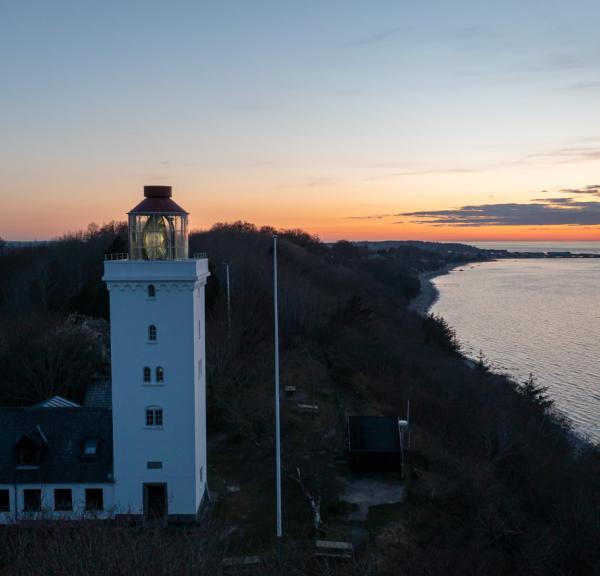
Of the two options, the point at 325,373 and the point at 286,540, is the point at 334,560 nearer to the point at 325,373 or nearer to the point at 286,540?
the point at 286,540

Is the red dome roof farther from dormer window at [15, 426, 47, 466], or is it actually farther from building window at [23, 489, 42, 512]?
building window at [23, 489, 42, 512]

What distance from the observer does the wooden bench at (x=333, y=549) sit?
58.0ft

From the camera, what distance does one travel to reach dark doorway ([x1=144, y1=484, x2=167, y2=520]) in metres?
19.4

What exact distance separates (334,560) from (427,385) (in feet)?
85.0

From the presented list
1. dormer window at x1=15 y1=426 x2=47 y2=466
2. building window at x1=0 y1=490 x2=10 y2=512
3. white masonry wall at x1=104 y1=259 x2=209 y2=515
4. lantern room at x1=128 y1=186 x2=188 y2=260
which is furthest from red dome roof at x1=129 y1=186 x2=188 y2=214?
building window at x1=0 y1=490 x2=10 y2=512

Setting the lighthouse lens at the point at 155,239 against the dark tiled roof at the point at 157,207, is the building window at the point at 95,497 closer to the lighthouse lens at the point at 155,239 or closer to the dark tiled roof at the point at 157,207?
the lighthouse lens at the point at 155,239

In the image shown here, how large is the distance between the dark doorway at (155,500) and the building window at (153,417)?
1.98 m

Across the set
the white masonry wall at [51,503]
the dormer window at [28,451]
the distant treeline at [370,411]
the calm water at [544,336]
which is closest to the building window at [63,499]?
the white masonry wall at [51,503]

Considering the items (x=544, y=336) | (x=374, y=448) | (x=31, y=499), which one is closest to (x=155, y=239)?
(x=31, y=499)

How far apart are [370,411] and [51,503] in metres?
18.8

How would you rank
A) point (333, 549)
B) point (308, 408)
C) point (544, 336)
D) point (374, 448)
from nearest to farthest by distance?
1. point (333, 549)
2. point (374, 448)
3. point (308, 408)
4. point (544, 336)

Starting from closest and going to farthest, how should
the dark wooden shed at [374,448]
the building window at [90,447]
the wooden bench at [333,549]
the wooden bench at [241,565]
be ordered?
the wooden bench at [241,565], the wooden bench at [333,549], the building window at [90,447], the dark wooden shed at [374,448]

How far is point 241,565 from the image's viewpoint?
16625mm

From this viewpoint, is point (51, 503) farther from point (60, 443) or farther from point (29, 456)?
point (60, 443)
